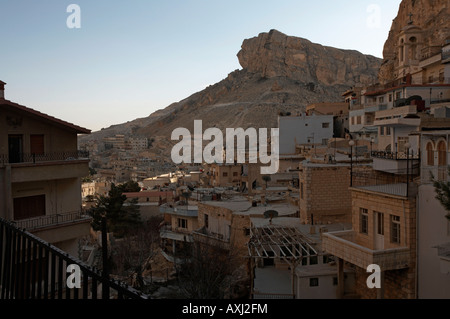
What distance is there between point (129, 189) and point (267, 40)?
353 ft

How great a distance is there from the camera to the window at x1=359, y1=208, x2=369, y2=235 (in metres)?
12.5

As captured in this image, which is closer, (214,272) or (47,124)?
(47,124)

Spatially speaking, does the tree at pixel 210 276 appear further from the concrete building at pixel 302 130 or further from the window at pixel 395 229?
the concrete building at pixel 302 130

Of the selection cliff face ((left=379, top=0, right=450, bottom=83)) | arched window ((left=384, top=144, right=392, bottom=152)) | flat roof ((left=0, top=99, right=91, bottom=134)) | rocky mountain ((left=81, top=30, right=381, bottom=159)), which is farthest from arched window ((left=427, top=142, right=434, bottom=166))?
rocky mountain ((left=81, top=30, right=381, bottom=159))

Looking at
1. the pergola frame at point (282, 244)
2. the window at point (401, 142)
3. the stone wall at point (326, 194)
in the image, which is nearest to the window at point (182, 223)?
the pergola frame at point (282, 244)

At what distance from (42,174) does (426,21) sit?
1968 inches

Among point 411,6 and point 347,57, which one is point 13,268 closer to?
point 411,6

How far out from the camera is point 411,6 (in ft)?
176

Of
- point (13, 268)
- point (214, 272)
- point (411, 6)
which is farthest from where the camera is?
point (411, 6)

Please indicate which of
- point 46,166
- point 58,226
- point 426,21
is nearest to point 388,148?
point 58,226

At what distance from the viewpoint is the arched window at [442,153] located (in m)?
11.8

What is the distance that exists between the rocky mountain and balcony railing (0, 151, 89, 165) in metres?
99.9

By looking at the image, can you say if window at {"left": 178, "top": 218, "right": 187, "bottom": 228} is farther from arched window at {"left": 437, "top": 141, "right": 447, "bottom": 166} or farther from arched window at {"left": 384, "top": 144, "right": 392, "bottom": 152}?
arched window at {"left": 437, "top": 141, "right": 447, "bottom": 166}
